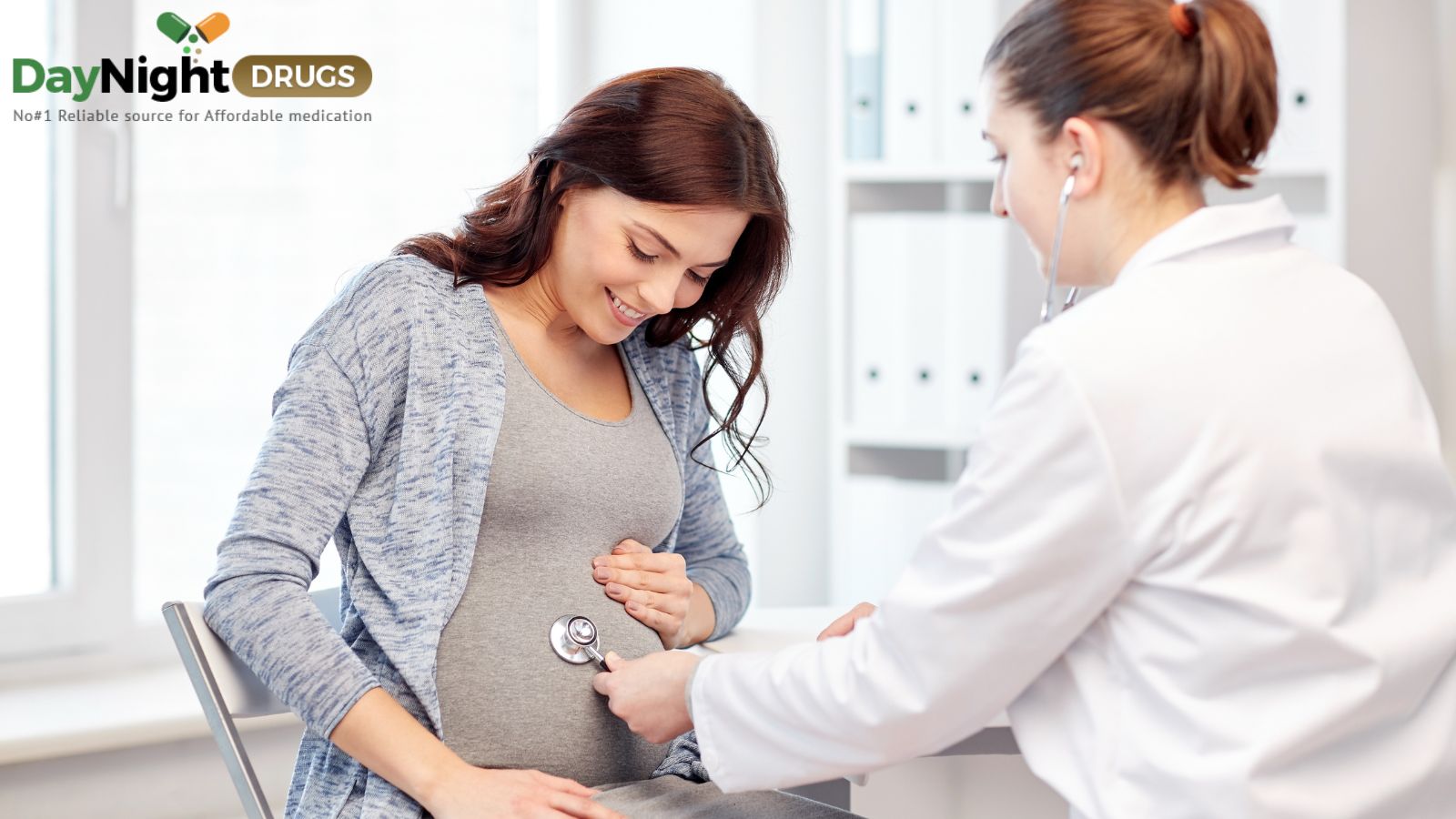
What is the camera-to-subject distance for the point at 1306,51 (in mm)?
1899

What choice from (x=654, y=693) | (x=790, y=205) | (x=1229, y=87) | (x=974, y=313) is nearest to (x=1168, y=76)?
(x=1229, y=87)

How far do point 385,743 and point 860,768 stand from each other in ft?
1.31

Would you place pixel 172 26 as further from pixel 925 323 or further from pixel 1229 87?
pixel 1229 87

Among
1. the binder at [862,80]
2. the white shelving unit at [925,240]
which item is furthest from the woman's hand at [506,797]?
the binder at [862,80]

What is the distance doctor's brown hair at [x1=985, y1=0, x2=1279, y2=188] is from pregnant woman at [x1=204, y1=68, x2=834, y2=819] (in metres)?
0.42

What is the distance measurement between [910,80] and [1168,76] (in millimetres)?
1175

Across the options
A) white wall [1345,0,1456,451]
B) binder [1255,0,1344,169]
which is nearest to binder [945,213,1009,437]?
binder [1255,0,1344,169]

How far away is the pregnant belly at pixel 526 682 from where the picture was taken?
112cm

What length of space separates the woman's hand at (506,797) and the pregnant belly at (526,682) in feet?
0.22

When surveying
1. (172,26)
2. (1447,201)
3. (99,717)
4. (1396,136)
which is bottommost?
(99,717)

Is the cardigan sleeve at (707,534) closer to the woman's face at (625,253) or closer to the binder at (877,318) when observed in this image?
the woman's face at (625,253)

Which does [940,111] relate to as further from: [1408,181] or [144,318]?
[144,318]

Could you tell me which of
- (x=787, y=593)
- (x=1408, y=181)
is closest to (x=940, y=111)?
(x=1408, y=181)

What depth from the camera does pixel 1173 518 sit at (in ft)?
2.59
